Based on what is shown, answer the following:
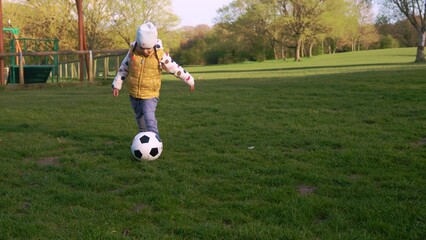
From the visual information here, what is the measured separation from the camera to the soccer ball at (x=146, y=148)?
5.49 metres

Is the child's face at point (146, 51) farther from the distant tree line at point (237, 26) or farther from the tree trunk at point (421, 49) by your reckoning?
the distant tree line at point (237, 26)

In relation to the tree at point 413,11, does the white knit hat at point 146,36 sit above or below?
below

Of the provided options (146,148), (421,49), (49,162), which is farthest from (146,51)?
(421,49)

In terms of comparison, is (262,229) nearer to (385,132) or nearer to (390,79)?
(385,132)

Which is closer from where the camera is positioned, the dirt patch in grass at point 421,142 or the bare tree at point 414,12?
the dirt patch in grass at point 421,142

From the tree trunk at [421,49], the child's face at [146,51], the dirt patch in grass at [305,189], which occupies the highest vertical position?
the tree trunk at [421,49]

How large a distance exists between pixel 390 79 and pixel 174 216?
1126 cm

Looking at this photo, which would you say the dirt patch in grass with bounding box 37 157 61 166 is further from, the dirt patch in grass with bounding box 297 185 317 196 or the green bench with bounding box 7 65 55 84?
the green bench with bounding box 7 65 55 84

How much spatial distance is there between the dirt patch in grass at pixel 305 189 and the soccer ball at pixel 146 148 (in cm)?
198

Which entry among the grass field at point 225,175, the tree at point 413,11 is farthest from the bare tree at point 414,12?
the grass field at point 225,175

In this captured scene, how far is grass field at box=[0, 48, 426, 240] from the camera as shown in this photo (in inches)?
137

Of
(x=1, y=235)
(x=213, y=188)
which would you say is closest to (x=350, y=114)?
(x=213, y=188)

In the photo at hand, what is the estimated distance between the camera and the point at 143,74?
6.05 metres

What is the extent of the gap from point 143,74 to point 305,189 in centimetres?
285
